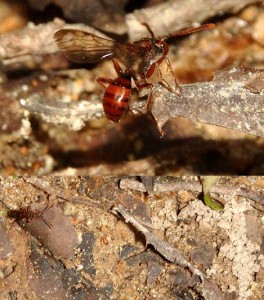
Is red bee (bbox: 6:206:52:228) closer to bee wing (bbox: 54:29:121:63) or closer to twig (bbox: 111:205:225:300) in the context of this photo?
twig (bbox: 111:205:225:300)

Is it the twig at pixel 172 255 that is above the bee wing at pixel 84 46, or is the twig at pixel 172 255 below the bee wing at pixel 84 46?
below

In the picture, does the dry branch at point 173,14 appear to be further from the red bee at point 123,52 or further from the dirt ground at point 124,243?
the dirt ground at point 124,243

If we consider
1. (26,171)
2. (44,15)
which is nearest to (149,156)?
(26,171)

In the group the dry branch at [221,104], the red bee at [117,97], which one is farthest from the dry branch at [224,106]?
the red bee at [117,97]

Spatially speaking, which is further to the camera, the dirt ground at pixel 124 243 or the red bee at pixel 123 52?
the red bee at pixel 123 52

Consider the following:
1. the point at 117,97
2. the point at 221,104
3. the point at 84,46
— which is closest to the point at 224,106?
the point at 221,104

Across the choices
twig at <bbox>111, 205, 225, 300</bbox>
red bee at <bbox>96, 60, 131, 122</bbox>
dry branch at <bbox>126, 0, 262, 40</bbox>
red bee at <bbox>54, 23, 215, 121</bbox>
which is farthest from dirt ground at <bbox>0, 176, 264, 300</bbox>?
dry branch at <bbox>126, 0, 262, 40</bbox>

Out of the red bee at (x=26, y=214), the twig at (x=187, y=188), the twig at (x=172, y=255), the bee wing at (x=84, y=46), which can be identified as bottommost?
the twig at (x=172, y=255)
